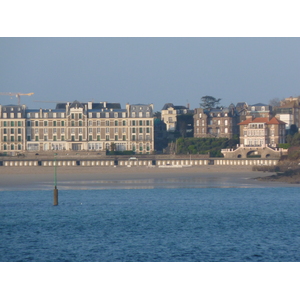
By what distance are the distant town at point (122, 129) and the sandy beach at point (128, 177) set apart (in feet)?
66.8

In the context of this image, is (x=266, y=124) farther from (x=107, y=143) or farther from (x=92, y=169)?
(x=92, y=169)

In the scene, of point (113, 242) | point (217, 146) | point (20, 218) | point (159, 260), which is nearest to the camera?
point (159, 260)

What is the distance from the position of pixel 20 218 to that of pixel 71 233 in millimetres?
7427

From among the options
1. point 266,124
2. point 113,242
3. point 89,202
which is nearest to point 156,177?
point 89,202

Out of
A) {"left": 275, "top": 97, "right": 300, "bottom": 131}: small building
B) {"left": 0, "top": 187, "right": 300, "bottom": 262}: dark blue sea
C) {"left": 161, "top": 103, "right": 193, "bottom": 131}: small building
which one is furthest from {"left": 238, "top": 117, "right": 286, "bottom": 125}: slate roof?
{"left": 0, "top": 187, "right": 300, "bottom": 262}: dark blue sea

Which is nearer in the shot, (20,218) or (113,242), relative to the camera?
(113,242)

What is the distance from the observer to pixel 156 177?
8225 centimetres

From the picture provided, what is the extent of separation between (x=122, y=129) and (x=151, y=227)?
79.9 m

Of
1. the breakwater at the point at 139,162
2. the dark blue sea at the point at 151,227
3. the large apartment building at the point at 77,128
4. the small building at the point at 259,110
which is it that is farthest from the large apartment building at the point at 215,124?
the dark blue sea at the point at 151,227

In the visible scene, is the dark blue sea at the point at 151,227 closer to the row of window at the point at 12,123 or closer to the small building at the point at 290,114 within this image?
the row of window at the point at 12,123

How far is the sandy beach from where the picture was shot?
7100 cm

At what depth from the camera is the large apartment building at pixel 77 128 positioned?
391 ft

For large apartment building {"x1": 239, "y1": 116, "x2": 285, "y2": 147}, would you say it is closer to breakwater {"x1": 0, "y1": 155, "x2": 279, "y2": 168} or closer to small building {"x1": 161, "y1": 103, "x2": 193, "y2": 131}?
breakwater {"x1": 0, "y1": 155, "x2": 279, "y2": 168}

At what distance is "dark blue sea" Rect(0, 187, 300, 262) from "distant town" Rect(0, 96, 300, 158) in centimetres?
5107
